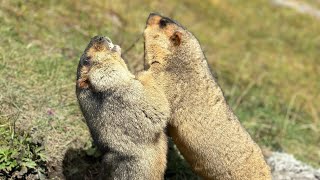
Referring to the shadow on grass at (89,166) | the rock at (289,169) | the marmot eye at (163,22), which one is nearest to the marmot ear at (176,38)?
the marmot eye at (163,22)

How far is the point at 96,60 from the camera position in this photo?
516cm

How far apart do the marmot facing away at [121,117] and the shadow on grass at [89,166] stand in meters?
0.75

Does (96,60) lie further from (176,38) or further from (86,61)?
(176,38)

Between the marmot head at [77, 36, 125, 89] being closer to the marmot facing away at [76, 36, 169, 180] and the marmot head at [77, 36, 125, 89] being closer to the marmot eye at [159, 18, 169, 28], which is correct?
the marmot facing away at [76, 36, 169, 180]

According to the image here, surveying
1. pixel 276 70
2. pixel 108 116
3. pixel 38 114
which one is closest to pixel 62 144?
pixel 38 114

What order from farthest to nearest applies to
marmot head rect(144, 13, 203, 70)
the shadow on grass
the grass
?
the grass < the shadow on grass < marmot head rect(144, 13, 203, 70)

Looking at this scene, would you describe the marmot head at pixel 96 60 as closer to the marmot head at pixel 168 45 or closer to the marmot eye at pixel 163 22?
the marmot head at pixel 168 45

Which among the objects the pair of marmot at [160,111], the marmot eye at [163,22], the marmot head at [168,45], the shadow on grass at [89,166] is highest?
the marmot eye at [163,22]

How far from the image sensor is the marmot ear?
5.64 m

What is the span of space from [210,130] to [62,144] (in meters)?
1.63

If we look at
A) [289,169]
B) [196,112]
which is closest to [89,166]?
[196,112]

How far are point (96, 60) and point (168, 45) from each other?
841mm

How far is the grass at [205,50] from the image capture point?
6.39 meters

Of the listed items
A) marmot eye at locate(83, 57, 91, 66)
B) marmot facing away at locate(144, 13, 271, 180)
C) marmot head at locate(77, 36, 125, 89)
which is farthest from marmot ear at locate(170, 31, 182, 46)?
marmot eye at locate(83, 57, 91, 66)
